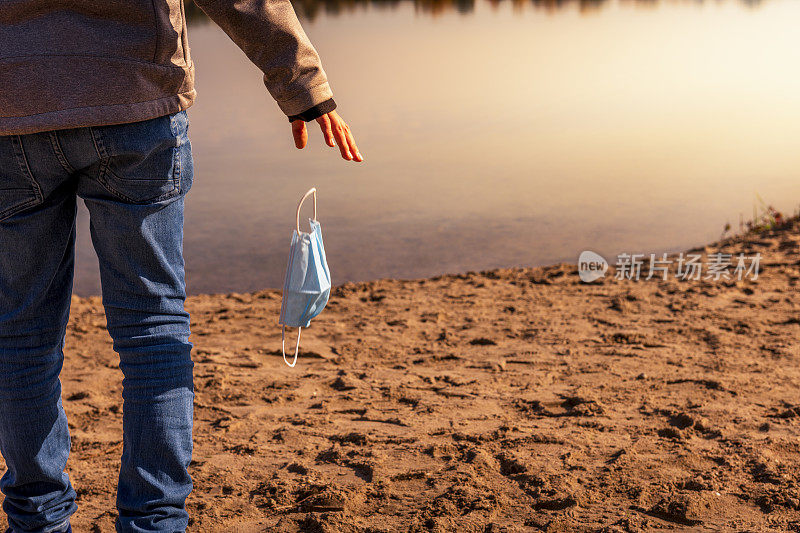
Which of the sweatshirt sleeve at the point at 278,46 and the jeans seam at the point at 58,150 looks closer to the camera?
the jeans seam at the point at 58,150

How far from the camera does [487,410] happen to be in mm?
3119

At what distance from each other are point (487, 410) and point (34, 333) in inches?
71.7

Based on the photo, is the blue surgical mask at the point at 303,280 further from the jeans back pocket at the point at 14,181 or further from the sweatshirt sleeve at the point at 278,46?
the jeans back pocket at the point at 14,181

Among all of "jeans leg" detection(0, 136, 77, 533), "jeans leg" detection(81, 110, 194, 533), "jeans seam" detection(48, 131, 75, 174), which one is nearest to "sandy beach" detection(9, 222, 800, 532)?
"jeans leg" detection(0, 136, 77, 533)

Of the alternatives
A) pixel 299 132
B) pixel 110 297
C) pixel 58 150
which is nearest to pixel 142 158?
pixel 58 150

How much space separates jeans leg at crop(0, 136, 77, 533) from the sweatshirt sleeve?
1.54ft

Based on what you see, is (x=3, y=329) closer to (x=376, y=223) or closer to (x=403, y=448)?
(x=403, y=448)

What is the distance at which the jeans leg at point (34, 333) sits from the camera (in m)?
1.64

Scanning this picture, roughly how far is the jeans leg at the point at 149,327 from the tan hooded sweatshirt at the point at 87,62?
0.10 m

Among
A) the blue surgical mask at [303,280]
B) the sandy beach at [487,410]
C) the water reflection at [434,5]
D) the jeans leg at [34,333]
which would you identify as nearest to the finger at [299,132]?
the blue surgical mask at [303,280]

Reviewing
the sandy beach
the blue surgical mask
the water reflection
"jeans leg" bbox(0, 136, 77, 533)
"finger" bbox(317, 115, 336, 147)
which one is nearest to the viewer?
"jeans leg" bbox(0, 136, 77, 533)

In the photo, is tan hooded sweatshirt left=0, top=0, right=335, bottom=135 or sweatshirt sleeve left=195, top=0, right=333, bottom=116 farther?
sweatshirt sleeve left=195, top=0, right=333, bottom=116

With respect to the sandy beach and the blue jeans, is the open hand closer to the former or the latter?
the blue jeans

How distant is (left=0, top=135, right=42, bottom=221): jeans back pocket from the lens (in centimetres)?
159
